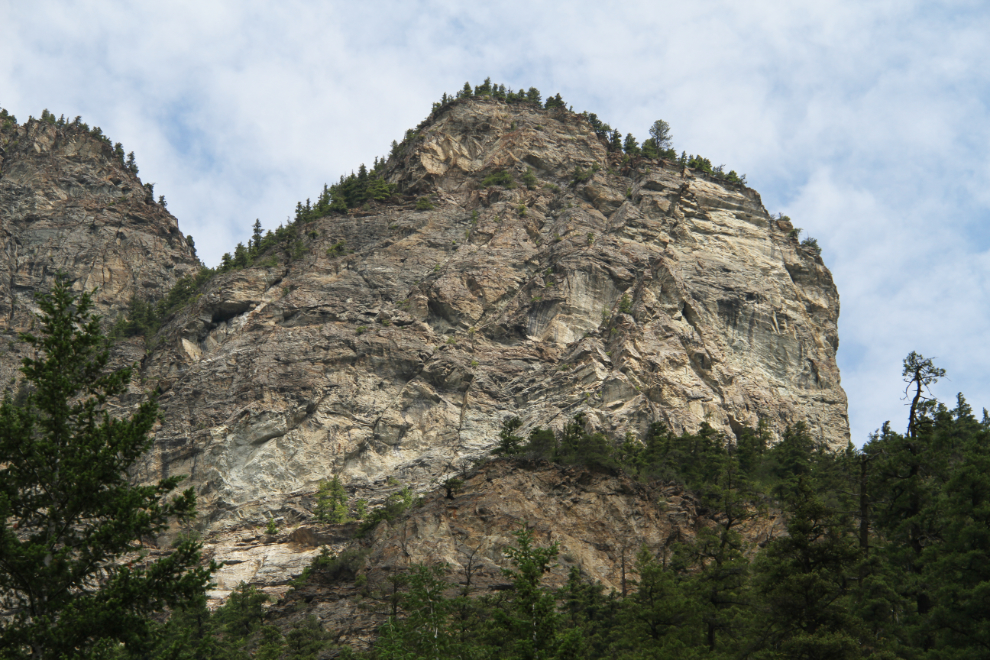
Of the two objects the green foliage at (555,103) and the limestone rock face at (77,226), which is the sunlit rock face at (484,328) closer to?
the green foliage at (555,103)

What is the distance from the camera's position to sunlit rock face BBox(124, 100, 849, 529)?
7606cm

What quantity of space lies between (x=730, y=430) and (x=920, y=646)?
51459mm

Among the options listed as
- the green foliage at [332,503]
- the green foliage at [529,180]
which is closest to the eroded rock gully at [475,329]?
the green foliage at [529,180]

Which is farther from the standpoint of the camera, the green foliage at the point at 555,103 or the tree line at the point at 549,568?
the green foliage at the point at 555,103

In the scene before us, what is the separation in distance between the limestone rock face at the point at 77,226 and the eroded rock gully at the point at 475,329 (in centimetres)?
70

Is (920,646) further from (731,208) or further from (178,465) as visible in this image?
(731,208)

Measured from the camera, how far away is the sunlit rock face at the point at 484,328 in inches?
2995

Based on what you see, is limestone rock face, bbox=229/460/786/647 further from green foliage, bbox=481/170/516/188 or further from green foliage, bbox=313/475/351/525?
green foliage, bbox=481/170/516/188

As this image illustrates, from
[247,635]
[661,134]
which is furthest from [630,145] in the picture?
[247,635]

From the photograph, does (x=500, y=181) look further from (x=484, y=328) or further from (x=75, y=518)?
(x=75, y=518)

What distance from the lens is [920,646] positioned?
29.0 metres

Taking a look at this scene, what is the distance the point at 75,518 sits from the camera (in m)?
17.9

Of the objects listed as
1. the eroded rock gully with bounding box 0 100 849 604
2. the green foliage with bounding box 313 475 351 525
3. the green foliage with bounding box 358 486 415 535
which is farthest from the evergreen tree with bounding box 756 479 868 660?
the green foliage with bounding box 313 475 351 525

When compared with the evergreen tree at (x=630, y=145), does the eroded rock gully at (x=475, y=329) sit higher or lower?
lower
